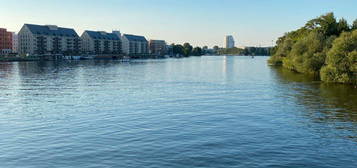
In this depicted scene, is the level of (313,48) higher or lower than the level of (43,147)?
higher

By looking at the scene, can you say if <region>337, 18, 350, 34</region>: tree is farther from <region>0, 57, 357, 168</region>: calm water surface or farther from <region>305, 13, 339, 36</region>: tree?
<region>0, 57, 357, 168</region>: calm water surface

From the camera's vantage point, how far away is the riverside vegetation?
7006 cm

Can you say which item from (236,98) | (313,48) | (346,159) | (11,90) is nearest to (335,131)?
(346,159)

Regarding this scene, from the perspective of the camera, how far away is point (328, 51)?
254ft

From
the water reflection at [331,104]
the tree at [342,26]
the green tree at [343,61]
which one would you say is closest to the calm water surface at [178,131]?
the water reflection at [331,104]

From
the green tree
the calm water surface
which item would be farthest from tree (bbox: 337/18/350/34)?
the calm water surface

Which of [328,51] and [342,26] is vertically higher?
[342,26]

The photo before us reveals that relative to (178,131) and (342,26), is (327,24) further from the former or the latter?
(178,131)

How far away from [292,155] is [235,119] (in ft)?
40.2

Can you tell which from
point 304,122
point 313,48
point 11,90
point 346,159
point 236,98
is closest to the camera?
point 346,159

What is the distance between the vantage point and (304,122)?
3584cm

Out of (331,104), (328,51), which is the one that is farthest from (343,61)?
(331,104)

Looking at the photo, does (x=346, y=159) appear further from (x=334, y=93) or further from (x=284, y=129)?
(x=334, y=93)

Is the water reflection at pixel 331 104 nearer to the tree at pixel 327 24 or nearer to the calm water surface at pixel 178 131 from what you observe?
the calm water surface at pixel 178 131
